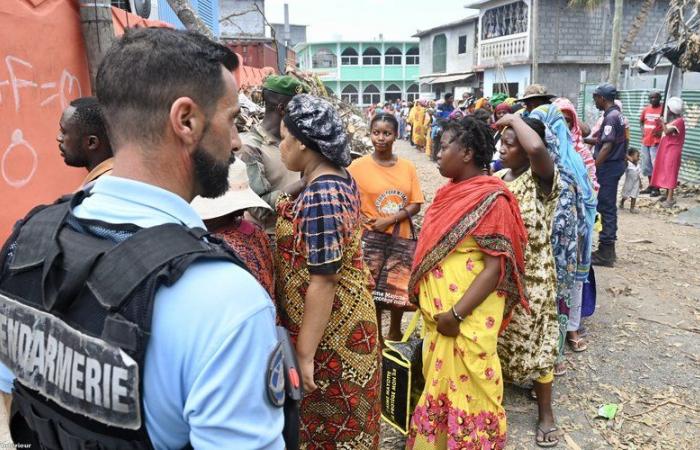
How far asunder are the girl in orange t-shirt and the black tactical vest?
9.70 feet

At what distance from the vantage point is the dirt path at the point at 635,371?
3057 mm

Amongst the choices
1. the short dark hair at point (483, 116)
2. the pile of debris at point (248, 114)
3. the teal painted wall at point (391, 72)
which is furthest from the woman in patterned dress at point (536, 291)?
the teal painted wall at point (391, 72)

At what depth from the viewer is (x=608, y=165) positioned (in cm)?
598

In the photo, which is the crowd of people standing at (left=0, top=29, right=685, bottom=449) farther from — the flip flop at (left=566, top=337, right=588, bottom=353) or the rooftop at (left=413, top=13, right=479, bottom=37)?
the rooftop at (left=413, top=13, right=479, bottom=37)

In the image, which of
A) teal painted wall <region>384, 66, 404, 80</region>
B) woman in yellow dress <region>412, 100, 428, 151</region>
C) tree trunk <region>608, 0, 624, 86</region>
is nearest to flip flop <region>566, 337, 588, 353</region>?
tree trunk <region>608, 0, 624, 86</region>

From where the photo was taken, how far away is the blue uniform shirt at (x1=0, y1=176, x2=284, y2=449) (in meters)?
0.87

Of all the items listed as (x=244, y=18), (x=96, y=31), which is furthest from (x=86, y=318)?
(x=244, y=18)

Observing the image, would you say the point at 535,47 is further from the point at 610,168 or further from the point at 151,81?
the point at 151,81

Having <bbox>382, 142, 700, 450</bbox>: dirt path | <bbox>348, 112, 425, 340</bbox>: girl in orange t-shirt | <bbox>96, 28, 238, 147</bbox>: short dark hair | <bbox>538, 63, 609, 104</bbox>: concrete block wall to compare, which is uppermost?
<bbox>538, 63, 609, 104</bbox>: concrete block wall

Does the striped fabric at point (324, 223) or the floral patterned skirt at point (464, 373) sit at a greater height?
the striped fabric at point (324, 223)

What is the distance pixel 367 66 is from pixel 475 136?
4401 centimetres

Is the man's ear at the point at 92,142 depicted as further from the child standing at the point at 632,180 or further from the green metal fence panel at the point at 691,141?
the green metal fence panel at the point at 691,141

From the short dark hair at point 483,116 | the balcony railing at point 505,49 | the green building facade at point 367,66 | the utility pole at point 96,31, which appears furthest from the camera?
the green building facade at point 367,66

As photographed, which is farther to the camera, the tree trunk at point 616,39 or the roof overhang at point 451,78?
the roof overhang at point 451,78
